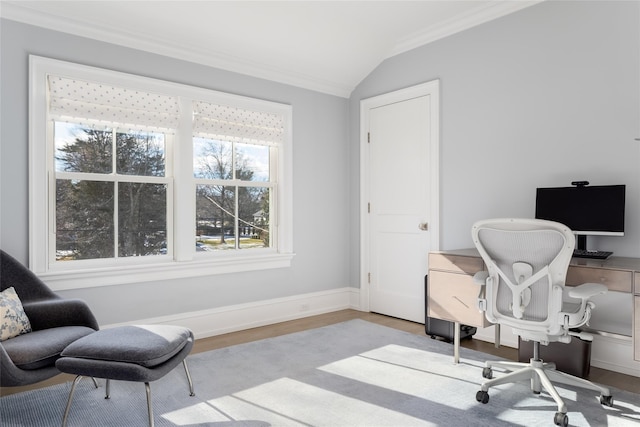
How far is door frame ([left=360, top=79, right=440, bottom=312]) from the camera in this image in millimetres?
3994

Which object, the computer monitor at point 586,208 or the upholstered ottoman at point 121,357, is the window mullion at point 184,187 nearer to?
A: the upholstered ottoman at point 121,357

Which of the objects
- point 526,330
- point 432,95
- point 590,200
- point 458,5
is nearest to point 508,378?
point 526,330

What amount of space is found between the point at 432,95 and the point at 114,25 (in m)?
2.78

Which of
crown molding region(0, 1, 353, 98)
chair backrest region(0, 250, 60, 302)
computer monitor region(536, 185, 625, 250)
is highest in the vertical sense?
crown molding region(0, 1, 353, 98)

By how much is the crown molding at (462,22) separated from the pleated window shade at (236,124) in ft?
4.80

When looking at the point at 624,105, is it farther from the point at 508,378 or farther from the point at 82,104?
the point at 82,104

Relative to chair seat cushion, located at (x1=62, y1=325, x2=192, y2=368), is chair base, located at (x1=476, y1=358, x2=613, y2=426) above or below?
below

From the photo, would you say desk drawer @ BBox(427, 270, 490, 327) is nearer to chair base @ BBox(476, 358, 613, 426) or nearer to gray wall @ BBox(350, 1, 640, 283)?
chair base @ BBox(476, 358, 613, 426)

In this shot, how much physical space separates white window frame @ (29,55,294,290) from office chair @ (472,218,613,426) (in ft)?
7.38

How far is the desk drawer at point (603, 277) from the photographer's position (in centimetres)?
231

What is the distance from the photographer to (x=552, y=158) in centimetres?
323

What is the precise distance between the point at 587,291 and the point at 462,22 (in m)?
2.60

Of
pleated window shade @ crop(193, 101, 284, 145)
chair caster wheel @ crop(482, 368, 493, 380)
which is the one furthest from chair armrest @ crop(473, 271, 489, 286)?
pleated window shade @ crop(193, 101, 284, 145)

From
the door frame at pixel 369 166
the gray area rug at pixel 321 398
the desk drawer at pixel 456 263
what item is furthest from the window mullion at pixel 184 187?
the desk drawer at pixel 456 263
